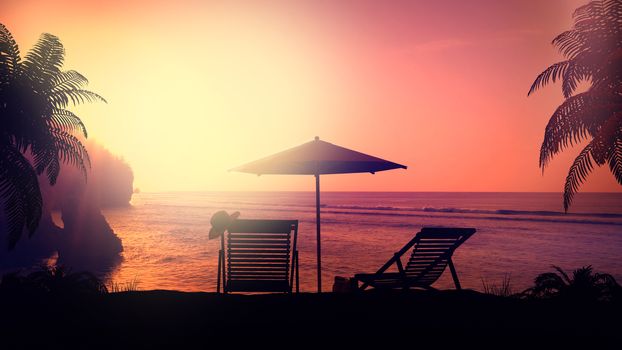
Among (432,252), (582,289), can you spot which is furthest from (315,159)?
(582,289)

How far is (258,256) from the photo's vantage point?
6.32 m

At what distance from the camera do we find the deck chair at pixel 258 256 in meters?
6.20

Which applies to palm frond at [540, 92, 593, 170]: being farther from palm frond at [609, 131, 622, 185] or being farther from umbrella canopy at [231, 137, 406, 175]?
umbrella canopy at [231, 137, 406, 175]

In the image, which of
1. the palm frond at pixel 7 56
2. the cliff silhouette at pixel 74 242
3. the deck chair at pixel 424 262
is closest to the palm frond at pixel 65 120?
the palm frond at pixel 7 56

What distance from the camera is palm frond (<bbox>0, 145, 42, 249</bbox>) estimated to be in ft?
26.3

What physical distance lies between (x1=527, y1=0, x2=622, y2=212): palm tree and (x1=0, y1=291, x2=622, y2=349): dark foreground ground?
395 centimetres

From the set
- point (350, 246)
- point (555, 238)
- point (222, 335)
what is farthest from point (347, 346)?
point (555, 238)

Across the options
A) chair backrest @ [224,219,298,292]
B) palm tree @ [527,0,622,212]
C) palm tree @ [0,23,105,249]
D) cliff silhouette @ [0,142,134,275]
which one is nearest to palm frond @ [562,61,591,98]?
palm tree @ [527,0,622,212]

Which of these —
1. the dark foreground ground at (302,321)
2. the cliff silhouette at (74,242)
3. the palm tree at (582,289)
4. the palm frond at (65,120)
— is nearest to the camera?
the dark foreground ground at (302,321)

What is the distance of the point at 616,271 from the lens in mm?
13875

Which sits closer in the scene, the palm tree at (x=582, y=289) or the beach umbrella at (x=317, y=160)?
the palm tree at (x=582, y=289)

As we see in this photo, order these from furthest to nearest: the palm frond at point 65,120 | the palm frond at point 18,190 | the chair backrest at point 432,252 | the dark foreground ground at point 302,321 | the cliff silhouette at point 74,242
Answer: the cliff silhouette at point 74,242 → the palm frond at point 65,120 → the palm frond at point 18,190 → the chair backrest at point 432,252 → the dark foreground ground at point 302,321

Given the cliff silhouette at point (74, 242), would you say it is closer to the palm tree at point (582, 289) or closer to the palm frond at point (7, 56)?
the palm frond at point (7, 56)

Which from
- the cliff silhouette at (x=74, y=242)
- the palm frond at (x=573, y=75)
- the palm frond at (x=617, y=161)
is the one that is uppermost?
the palm frond at (x=573, y=75)
